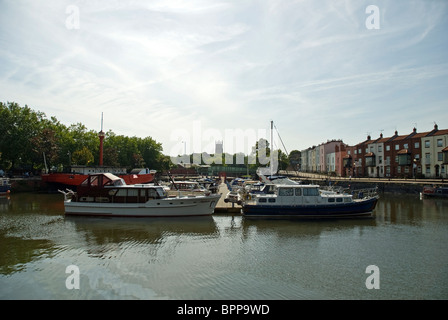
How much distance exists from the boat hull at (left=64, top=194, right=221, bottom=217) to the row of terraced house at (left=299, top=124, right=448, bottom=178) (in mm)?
47246

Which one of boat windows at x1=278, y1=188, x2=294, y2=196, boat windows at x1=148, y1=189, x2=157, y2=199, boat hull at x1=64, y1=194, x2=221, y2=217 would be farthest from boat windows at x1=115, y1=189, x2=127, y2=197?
boat windows at x1=278, y1=188, x2=294, y2=196

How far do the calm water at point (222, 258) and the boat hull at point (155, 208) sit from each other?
1185 mm

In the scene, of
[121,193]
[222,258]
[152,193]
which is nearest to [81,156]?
[121,193]

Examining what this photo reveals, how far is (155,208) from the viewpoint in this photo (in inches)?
875

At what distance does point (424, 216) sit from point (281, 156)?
7735 cm

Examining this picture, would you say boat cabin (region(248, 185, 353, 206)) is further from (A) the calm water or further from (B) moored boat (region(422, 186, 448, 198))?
(B) moored boat (region(422, 186, 448, 198))

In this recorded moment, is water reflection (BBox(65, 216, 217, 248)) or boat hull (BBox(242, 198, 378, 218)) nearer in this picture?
water reflection (BBox(65, 216, 217, 248))

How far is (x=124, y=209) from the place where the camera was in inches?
883

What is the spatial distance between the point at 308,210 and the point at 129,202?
14292mm

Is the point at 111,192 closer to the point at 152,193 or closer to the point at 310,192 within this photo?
the point at 152,193

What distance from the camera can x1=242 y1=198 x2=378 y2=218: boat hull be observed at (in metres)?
22.1

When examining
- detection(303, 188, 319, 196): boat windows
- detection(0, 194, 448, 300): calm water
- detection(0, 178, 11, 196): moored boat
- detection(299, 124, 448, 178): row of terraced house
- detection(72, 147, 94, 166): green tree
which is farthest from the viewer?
detection(72, 147, 94, 166): green tree

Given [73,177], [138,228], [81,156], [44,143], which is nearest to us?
[138,228]

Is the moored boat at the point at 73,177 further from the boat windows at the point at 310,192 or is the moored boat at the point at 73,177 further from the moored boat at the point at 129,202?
the boat windows at the point at 310,192
